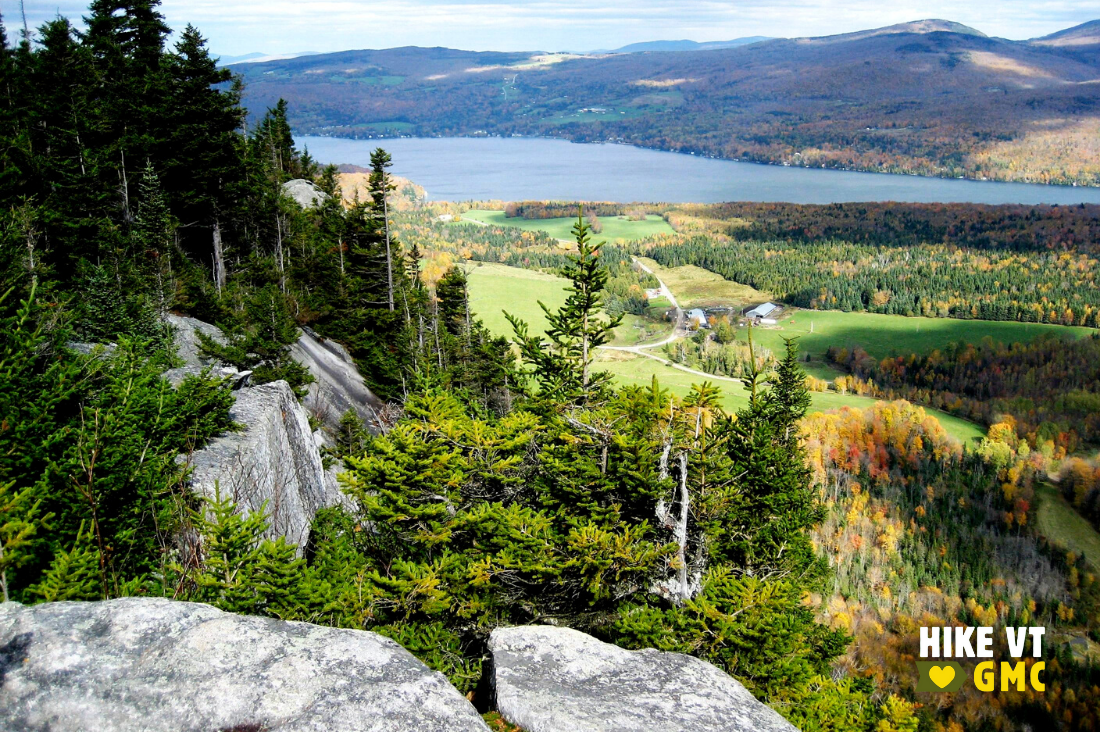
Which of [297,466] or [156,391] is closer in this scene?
[156,391]

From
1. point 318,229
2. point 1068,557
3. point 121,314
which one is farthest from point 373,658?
point 1068,557

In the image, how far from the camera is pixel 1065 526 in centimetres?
10825

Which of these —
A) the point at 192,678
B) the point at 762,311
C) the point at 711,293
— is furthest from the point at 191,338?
the point at 711,293

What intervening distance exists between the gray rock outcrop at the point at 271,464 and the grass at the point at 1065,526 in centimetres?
11273

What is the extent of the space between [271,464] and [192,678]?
13711 mm

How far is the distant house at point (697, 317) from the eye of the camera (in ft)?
525

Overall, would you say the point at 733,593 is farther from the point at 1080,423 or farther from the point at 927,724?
the point at 1080,423

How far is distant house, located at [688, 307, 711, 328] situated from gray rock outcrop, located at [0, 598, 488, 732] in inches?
6066

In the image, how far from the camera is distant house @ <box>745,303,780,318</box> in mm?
174125

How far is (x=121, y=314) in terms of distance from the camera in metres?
25.7

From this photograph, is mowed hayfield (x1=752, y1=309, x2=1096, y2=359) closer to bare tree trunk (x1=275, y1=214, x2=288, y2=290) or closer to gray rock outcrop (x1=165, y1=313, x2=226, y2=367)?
bare tree trunk (x1=275, y1=214, x2=288, y2=290)

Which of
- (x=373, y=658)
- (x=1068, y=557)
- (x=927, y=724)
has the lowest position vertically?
(x=1068, y=557)

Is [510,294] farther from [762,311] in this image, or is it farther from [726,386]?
[762,311]

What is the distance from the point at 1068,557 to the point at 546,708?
11544 cm
